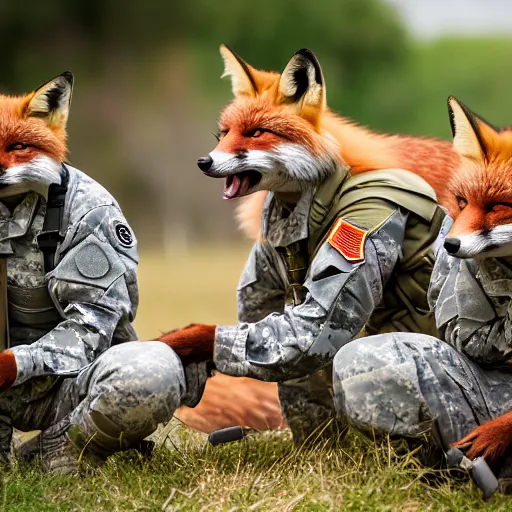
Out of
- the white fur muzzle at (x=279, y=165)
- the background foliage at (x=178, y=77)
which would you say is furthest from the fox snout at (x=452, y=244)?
the background foliage at (x=178, y=77)

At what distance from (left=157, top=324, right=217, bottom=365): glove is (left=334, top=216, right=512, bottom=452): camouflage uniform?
0.57 meters

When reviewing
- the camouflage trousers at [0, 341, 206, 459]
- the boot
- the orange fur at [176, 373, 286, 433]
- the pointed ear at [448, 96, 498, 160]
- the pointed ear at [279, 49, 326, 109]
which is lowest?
the orange fur at [176, 373, 286, 433]

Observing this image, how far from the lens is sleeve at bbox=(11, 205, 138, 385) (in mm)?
4090

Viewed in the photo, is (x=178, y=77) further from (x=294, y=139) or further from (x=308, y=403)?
(x=294, y=139)

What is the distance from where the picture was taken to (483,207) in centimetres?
351

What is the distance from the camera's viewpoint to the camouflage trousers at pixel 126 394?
389 cm

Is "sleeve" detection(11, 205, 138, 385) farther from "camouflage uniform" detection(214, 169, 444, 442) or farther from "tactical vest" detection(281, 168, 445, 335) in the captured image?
"tactical vest" detection(281, 168, 445, 335)

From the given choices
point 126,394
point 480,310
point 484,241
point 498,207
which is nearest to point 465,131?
point 498,207

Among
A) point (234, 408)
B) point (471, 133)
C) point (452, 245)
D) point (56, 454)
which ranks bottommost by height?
point (234, 408)

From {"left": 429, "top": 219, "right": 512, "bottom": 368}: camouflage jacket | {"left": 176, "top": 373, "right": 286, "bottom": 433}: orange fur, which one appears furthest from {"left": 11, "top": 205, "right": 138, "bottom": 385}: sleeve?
{"left": 429, "top": 219, "right": 512, "bottom": 368}: camouflage jacket

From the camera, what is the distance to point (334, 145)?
14.6 feet

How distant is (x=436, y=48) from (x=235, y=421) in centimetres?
2182

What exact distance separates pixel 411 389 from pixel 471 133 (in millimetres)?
909

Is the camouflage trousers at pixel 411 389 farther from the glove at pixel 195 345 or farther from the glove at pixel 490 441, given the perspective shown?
the glove at pixel 195 345
